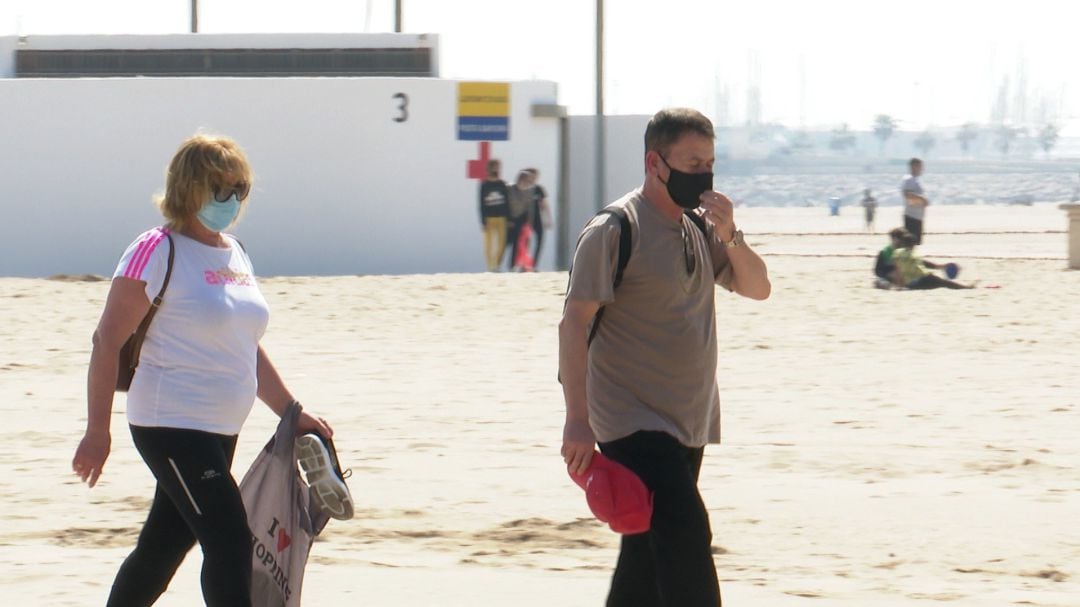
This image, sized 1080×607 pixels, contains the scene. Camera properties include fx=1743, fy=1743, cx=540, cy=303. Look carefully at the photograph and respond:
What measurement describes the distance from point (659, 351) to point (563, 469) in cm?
395

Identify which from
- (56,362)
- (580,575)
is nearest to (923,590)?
(580,575)

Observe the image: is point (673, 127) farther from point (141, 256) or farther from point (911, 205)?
point (911, 205)

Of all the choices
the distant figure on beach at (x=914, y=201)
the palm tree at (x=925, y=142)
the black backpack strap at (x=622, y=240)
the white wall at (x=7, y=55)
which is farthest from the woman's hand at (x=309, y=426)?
the palm tree at (x=925, y=142)

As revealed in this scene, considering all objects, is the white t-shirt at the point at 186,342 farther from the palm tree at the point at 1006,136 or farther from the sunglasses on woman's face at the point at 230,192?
the palm tree at the point at 1006,136

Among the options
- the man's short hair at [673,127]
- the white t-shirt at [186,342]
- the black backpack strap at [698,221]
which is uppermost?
the man's short hair at [673,127]

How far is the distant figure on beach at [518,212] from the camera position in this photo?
2272cm

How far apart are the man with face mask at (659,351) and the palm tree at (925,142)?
158858 millimetres

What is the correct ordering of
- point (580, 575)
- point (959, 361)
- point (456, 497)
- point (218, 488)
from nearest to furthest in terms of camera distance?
point (218, 488)
point (580, 575)
point (456, 497)
point (959, 361)

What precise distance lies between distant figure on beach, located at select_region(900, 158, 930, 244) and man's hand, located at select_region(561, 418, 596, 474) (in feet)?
61.0

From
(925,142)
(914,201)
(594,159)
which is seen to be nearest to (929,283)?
(914,201)

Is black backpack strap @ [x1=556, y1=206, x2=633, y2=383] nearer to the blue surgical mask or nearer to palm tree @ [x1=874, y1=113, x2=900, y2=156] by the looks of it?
the blue surgical mask

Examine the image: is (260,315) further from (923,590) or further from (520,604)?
(923,590)

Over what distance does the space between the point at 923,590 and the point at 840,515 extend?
4.24 ft

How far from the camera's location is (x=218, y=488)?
4.35 m
